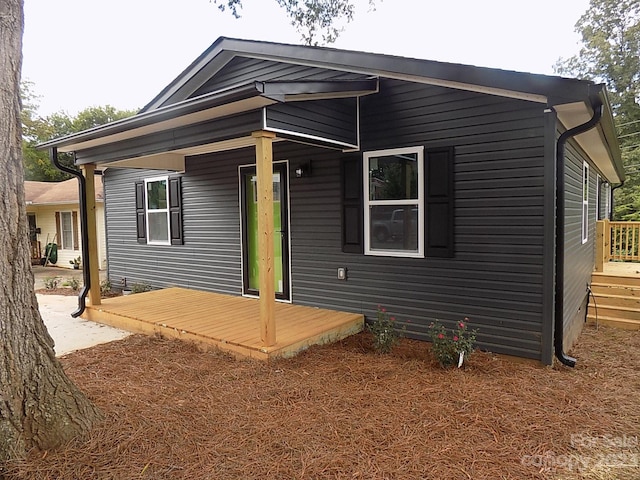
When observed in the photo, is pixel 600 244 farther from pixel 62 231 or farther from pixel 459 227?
pixel 62 231

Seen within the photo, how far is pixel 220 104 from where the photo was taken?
147 inches

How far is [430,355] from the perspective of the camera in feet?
13.9

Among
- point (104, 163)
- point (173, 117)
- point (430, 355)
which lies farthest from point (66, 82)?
point (430, 355)

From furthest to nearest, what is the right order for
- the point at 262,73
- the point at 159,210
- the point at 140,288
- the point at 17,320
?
the point at 140,288 < the point at 159,210 < the point at 262,73 < the point at 17,320

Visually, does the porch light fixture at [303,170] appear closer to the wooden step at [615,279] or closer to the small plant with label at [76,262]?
the wooden step at [615,279]

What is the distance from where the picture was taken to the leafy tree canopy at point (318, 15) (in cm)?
635

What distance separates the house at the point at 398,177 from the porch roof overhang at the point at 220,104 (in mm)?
18

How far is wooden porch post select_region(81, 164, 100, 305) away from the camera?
5895mm

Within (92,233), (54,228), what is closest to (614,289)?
(92,233)

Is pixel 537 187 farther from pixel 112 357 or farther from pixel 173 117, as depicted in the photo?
pixel 112 357

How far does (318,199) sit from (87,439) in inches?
148

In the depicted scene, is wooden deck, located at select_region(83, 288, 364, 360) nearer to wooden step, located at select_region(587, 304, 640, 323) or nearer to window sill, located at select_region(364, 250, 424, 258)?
window sill, located at select_region(364, 250, 424, 258)

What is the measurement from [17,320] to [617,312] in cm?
722

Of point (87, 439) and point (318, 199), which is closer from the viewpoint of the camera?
point (87, 439)
